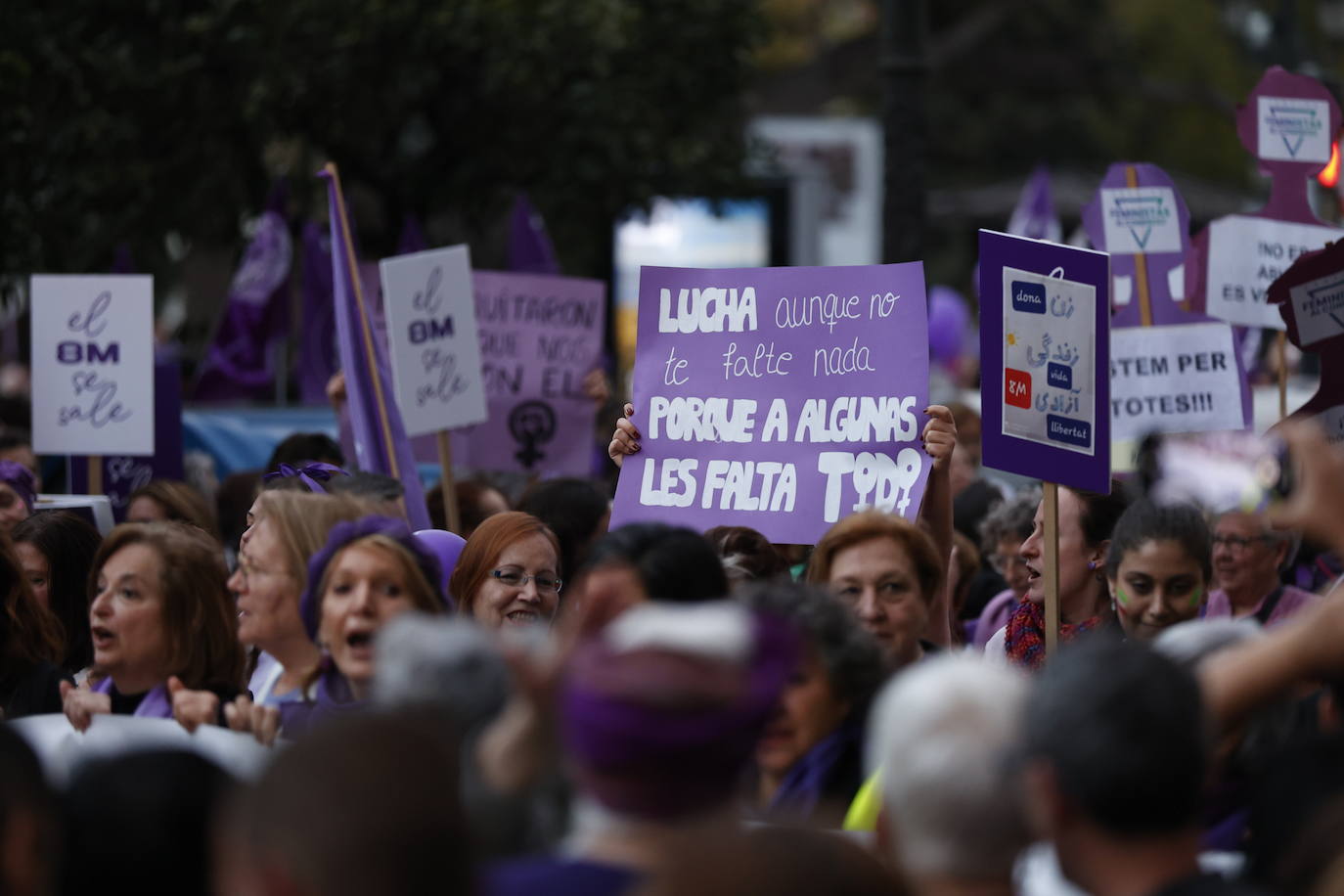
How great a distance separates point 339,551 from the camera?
14.4ft

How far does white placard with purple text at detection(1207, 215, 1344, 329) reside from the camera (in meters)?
8.66

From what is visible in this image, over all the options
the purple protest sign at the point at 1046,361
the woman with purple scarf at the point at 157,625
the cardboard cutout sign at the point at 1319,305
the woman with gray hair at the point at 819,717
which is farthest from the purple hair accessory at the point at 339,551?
the cardboard cutout sign at the point at 1319,305

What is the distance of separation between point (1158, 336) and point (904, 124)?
1.51m

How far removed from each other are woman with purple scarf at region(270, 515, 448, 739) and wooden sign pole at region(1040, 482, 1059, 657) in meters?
1.78

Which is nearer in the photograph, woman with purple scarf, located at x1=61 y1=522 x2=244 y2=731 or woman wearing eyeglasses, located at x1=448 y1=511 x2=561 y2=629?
woman with purple scarf, located at x1=61 y1=522 x2=244 y2=731

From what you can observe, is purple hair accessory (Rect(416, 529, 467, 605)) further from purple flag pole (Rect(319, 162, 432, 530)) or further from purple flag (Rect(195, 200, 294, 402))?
purple flag (Rect(195, 200, 294, 402))

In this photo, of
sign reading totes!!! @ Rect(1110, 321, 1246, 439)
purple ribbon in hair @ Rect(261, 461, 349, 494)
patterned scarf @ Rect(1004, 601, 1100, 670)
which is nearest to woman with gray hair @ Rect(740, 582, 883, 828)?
patterned scarf @ Rect(1004, 601, 1100, 670)

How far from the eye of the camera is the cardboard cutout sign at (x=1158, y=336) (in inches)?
345

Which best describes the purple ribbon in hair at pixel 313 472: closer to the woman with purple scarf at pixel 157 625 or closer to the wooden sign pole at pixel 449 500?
the wooden sign pole at pixel 449 500

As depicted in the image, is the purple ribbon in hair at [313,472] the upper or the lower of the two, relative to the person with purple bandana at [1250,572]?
upper

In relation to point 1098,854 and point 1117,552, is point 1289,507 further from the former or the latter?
point 1117,552

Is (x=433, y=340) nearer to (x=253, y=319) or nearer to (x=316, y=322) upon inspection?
(x=316, y=322)

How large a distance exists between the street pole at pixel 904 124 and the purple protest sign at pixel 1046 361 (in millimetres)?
3498

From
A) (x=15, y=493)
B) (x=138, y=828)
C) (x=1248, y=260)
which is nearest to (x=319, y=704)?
(x=138, y=828)
